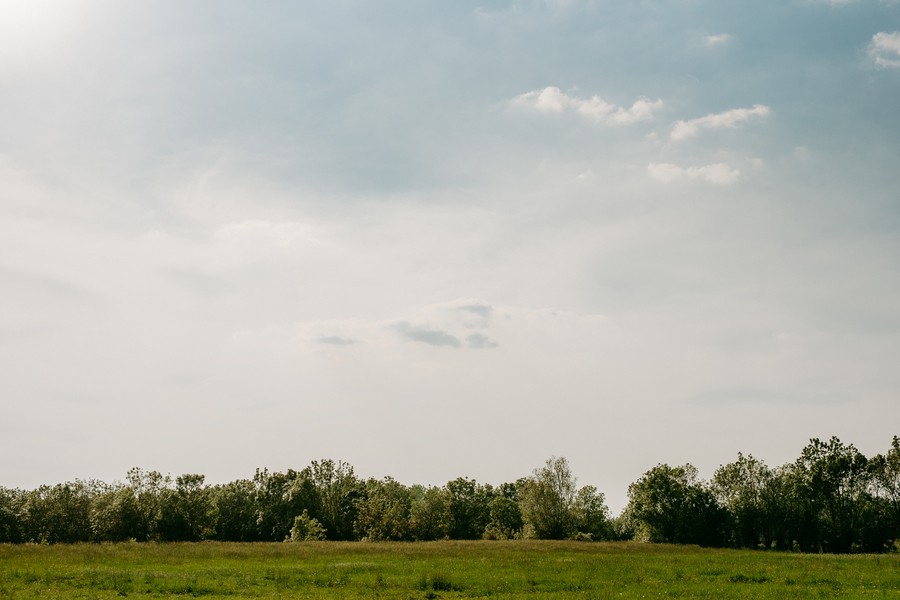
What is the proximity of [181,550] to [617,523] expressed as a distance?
397 ft

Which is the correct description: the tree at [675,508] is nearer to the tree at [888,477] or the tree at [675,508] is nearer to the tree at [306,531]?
the tree at [888,477]

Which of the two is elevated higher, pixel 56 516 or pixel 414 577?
pixel 414 577

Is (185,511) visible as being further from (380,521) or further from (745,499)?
(745,499)

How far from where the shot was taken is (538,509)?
100562 mm

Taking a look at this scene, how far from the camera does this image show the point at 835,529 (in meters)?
91.9

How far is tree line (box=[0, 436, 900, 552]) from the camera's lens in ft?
306

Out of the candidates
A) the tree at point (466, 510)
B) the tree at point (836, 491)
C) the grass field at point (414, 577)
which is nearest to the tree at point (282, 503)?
the tree at point (466, 510)

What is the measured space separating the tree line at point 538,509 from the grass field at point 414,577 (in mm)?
50812

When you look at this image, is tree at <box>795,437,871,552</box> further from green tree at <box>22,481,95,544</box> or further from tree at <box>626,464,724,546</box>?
green tree at <box>22,481,95,544</box>

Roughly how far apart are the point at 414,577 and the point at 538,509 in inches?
2842

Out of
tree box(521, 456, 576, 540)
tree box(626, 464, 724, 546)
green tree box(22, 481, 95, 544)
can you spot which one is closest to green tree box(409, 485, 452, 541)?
tree box(521, 456, 576, 540)

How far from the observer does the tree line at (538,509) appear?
93.2 meters

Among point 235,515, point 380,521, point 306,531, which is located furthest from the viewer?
point 235,515

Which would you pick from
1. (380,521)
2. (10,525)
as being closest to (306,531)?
(380,521)
